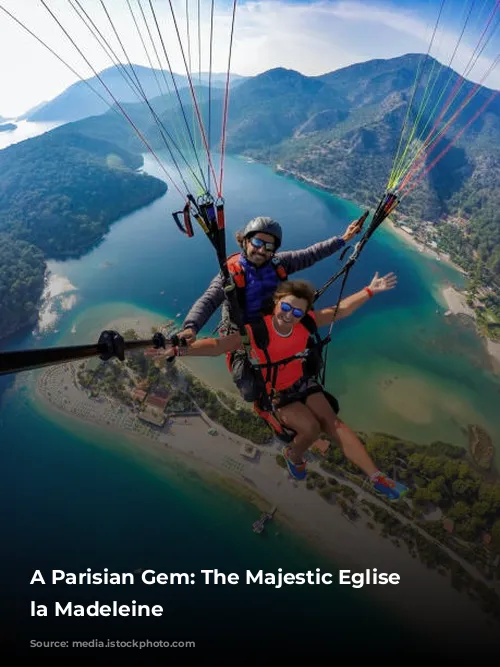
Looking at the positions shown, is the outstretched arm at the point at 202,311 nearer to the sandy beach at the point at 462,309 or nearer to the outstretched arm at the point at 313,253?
the outstretched arm at the point at 313,253

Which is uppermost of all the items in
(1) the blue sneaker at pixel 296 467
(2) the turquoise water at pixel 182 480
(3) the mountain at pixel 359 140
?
(3) the mountain at pixel 359 140

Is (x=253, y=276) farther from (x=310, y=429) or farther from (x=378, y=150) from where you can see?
(x=378, y=150)

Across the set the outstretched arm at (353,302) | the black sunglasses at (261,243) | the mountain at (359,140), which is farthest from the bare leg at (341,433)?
the mountain at (359,140)

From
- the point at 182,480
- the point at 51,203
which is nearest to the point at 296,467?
the point at 182,480

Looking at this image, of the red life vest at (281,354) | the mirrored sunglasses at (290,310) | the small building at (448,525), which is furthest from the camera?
the small building at (448,525)

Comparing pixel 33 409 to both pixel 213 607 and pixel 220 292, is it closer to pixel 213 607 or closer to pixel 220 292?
pixel 213 607

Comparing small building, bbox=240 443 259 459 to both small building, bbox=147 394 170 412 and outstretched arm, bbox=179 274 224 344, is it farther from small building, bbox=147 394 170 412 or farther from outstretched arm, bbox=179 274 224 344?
outstretched arm, bbox=179 274 224 344
